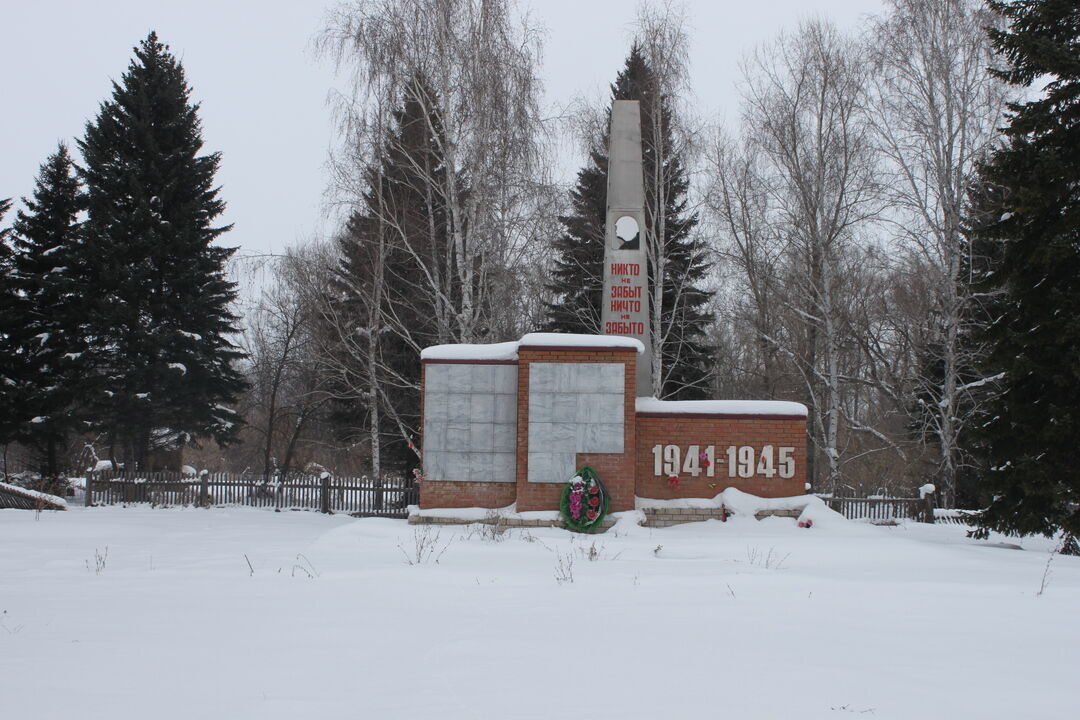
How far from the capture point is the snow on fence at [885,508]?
18016 millimetres

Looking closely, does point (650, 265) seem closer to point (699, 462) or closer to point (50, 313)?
point (699, 462)

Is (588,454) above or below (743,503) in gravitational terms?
above

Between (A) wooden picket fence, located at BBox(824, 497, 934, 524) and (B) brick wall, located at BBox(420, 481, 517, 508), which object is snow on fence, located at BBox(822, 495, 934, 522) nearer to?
(A) wooden picket fence, located at BBox(824, 497, 934, 524)

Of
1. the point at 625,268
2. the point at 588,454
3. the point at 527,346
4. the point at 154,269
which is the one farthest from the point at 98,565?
the point at 154,269

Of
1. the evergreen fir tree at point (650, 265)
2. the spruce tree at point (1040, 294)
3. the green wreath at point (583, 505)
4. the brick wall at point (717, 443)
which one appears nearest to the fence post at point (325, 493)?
the evergreen fir tree at point (650, 265)

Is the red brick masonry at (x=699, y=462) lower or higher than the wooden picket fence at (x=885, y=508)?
higher

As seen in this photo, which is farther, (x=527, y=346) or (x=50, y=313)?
(x=50, y=313)

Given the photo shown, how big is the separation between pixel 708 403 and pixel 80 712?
38.9 feet

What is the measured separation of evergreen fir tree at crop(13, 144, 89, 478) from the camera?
78.3ft

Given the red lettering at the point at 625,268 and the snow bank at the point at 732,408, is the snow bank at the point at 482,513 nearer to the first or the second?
the snow bank at the point at 732,408

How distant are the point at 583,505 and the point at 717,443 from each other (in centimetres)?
287

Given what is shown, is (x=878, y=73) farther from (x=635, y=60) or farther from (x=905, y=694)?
(x=905, y=694)

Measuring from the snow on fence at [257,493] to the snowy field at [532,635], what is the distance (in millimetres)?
9531

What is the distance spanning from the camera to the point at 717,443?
14.2 m
